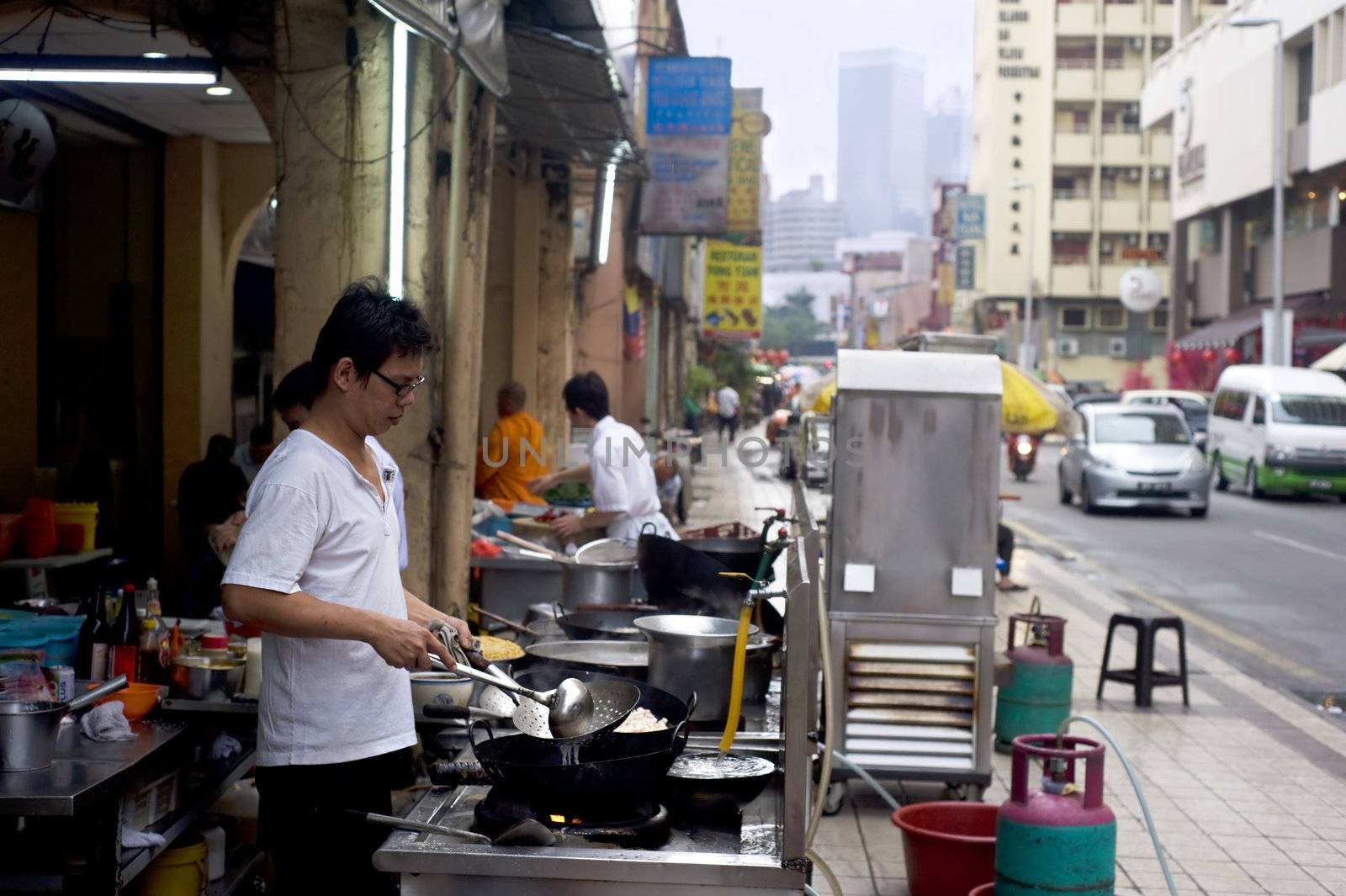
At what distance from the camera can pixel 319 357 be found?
128 inches

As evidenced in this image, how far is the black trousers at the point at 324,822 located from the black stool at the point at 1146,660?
6753 millimetres

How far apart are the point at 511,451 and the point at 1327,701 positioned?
6.21 metres

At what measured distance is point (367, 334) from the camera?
316 cm

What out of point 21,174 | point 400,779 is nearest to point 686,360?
point 21,174

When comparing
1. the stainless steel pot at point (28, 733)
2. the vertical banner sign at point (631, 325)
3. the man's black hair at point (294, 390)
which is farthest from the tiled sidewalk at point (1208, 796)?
the vertical banner sign at point (631, 325)

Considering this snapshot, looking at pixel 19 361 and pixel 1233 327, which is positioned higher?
pixel 1233 327

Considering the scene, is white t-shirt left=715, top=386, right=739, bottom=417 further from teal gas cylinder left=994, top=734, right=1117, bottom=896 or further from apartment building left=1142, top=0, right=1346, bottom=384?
teal gas cylinder left=994, top=734, right=1117, bottom=896

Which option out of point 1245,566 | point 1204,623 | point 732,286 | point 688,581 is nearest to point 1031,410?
point 1204,623

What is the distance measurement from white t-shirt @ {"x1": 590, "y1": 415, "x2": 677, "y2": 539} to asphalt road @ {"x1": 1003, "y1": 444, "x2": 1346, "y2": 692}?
5.51 m

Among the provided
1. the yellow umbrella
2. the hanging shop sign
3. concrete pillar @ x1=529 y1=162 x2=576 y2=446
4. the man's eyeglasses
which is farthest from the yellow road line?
the hanging shop sign

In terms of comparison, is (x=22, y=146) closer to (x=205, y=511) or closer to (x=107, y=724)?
(x=205, y=511)

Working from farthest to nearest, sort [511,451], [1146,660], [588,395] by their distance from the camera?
[511,451], [1146,660], [588,395]

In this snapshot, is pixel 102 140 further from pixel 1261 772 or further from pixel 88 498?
pixel 1261 772

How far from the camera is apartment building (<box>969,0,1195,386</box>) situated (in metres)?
71.2
